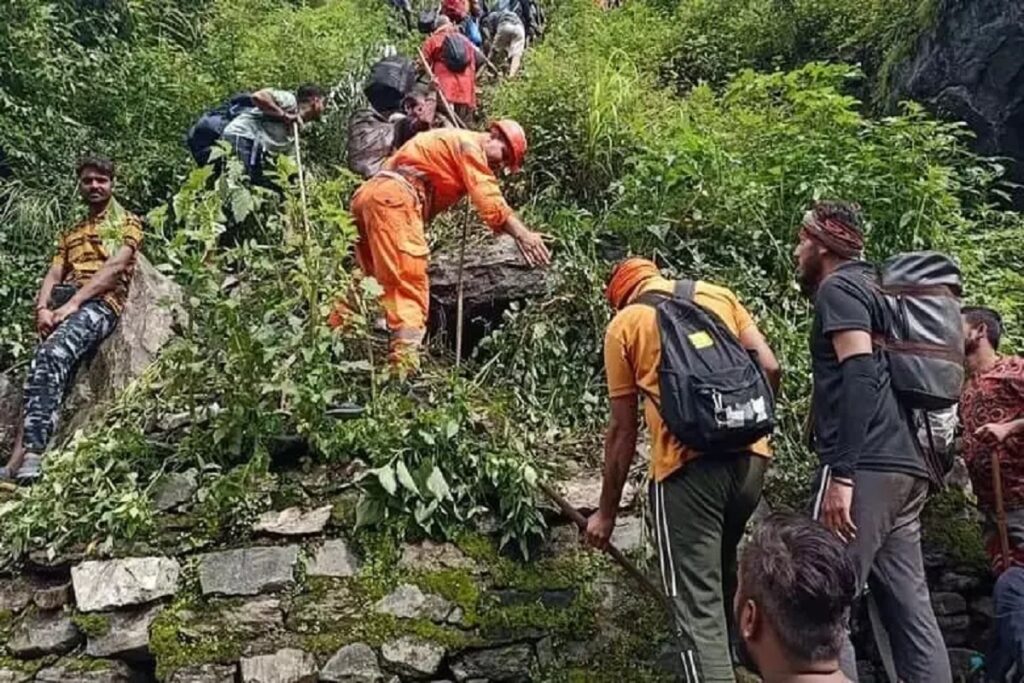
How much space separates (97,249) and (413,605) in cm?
342

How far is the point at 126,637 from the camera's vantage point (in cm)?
477

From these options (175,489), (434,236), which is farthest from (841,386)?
(434,236)

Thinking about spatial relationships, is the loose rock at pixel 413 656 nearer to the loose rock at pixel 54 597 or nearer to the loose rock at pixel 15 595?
the loose rock at pixel 54 597

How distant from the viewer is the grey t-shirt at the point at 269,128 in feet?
25.5

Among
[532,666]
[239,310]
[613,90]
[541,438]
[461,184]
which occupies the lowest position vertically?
[532,666]

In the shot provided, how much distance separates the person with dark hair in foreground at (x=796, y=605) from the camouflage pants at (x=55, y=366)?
16.4ft

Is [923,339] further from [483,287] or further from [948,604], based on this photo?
[483,287]

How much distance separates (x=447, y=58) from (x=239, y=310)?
533 centimetres

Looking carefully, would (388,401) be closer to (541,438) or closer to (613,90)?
(541,438)

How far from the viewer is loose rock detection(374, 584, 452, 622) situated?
15.8 feet

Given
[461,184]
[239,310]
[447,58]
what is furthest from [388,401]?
[447,58]

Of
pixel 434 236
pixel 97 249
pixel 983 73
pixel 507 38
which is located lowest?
pixel 97 249

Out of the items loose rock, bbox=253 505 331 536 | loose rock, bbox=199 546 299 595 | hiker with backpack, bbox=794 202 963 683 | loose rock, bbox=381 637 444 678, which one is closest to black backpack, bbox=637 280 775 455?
hiker with backpack, bbox=794 202 963 683

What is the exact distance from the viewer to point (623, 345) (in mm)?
4297
